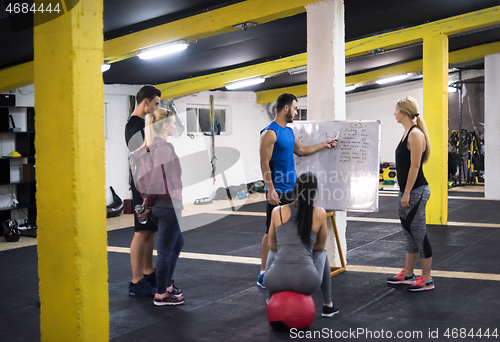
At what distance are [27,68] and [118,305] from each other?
188 inches

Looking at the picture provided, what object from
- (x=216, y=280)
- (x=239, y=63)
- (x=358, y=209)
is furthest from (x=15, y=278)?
(x=239, y=63)

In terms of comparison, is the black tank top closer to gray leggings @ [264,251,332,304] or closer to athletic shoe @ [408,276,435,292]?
athletic shoe @ [408,276,435,292]

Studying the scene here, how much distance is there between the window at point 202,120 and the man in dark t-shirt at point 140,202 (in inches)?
322

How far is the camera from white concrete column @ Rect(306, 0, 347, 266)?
15.9 feet

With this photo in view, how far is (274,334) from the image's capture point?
3266 millimetres

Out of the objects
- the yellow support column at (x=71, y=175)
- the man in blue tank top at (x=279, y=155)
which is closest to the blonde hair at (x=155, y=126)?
the man in blue tank top at (x=279, y=155)

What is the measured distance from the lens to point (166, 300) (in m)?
3.90

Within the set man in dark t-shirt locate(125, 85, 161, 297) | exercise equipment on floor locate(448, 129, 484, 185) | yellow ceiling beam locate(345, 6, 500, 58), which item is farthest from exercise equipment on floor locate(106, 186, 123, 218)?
exercise equipment on floor locate(448, 129, 484, 185)

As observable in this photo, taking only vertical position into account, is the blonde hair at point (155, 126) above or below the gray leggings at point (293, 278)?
above

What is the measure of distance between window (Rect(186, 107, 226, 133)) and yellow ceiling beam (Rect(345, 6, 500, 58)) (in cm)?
471

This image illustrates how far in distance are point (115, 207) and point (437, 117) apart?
6.17 metres

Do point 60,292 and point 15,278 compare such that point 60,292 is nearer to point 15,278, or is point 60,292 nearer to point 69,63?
point 69,63

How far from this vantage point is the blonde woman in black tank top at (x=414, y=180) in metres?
4.02

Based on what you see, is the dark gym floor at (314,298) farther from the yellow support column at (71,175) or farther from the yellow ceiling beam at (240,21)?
the yellow ceiling beam at (240,21)
